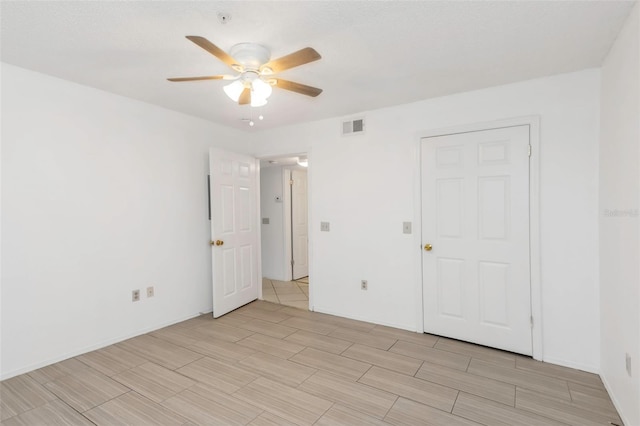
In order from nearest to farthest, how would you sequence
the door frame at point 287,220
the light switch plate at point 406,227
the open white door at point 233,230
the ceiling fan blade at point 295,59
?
the ceiling fan blade at point 295,59 < the light switch plate at point 406,227 < the open white door at point 233,230 < the door frame at point 287,220

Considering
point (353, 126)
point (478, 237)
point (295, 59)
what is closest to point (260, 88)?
point (295, 59)

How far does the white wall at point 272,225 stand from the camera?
19.0 feet

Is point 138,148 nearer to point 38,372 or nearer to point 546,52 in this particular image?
point 38,372

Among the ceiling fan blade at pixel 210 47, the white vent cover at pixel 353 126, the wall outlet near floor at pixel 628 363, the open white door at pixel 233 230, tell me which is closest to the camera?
the ceiling fan blade at pixel 210 47

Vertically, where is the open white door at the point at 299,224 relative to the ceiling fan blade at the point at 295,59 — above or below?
below

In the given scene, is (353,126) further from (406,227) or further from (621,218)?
(621,218)

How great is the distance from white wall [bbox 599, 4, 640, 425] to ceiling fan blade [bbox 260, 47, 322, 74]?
1726 mm

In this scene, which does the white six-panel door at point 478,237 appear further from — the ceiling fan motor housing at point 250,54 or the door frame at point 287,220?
the door frame at point 287,220

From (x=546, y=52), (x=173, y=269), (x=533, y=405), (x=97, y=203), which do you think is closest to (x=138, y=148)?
(x=97, y=203)

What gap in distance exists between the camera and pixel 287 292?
16.5 ft

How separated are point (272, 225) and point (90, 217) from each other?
3244 millimetres

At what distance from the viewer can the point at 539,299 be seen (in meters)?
2.73

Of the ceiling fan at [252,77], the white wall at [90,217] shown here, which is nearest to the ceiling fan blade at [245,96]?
the ceiling fan at [252,77]

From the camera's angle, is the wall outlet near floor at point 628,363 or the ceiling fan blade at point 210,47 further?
the wall outlet near floor at point 628,363
